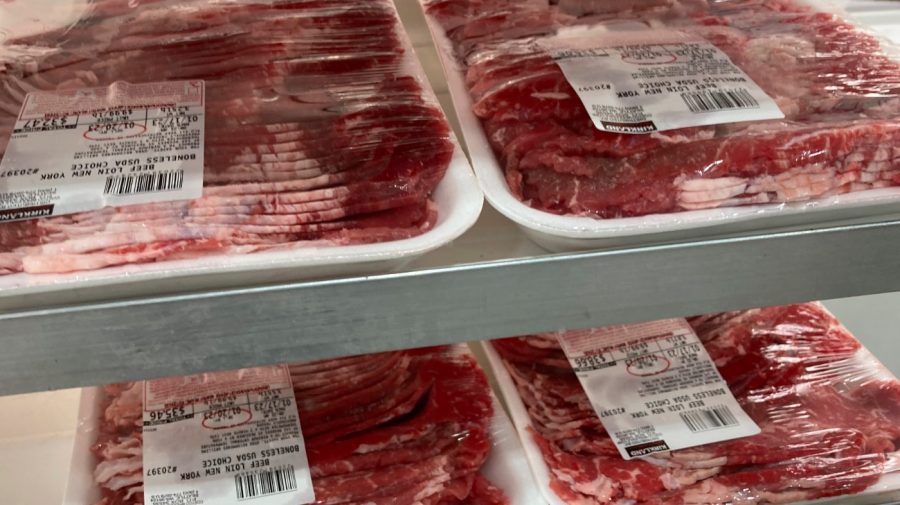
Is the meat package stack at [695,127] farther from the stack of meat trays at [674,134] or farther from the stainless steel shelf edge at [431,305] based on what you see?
the stainless steel shelf edge at [431,305]

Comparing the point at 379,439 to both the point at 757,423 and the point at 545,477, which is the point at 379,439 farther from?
the point at 757,423

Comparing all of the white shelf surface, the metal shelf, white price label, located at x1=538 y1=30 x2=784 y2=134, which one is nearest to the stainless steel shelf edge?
the metal shelf

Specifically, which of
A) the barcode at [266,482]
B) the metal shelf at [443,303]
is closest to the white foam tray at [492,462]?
the barcode at [266,482]

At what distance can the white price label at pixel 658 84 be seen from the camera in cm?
109

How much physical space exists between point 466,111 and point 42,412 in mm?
984

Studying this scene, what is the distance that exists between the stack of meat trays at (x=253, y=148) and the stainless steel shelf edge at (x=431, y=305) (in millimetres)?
60

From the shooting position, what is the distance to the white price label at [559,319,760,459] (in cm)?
131

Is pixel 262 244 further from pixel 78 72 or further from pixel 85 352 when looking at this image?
pixel 78 72

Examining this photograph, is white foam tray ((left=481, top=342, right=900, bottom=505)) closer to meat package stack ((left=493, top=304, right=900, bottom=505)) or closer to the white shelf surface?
meat package stack ((left=493, top=304, right=900, bottom=505))

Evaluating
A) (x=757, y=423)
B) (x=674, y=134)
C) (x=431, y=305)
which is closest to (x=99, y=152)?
(x=431, y=305)

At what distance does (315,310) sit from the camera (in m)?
0.88

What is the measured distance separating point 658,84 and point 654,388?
21.6 inches

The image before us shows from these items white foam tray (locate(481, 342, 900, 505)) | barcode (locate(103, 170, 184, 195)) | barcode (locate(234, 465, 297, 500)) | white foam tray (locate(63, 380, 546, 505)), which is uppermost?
barcode (locate(103, 170, 184, 195))

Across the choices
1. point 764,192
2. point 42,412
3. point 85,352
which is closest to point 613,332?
point 764,192
